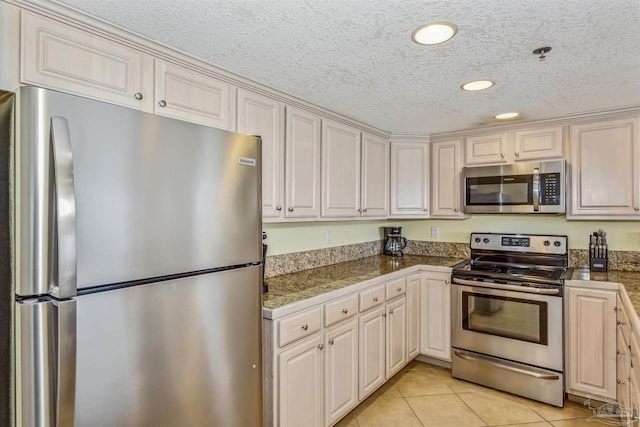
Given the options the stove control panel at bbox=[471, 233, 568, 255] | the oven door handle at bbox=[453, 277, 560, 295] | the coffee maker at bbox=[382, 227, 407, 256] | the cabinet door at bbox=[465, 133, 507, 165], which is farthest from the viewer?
the coffee maker at bbox=[382, 227, 407, 256]

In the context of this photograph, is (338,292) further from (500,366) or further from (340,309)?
(500,366)

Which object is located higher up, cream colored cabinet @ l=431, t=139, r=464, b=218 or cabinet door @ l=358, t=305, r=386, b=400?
cream colored cabinet @ l=431, t=139, r=464, b=218

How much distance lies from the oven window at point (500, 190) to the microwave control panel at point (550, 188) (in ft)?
0.26

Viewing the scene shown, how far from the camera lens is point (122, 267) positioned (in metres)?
1.11

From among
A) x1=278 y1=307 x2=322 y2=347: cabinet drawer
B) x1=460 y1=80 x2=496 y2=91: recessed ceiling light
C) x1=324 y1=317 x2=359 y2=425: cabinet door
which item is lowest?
x1=324 y1=317 x2=359 y2=425: cabinet door

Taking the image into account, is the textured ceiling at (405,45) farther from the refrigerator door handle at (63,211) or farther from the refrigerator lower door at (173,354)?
the refrigerator lower door at (173,354)

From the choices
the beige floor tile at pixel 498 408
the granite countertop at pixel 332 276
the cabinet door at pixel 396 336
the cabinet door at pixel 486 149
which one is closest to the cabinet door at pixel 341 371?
Answer: the granite countertop at pixel 332 276

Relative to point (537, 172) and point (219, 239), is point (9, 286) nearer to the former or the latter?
point (219, 239)

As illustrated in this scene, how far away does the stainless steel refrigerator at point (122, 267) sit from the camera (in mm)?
956

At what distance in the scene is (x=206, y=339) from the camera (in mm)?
1363

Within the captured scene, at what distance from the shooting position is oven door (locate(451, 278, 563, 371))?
8.42ft

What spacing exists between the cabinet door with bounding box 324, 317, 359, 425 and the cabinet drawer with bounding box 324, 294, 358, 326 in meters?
0.06

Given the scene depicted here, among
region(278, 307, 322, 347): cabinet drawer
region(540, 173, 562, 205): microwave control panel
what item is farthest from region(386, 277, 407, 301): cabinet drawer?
region(540, 173, 562, 205): microwave control panel

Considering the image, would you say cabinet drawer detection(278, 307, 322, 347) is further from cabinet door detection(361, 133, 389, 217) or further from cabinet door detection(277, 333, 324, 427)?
cabinet door detection(361, 133, 389, 217)
